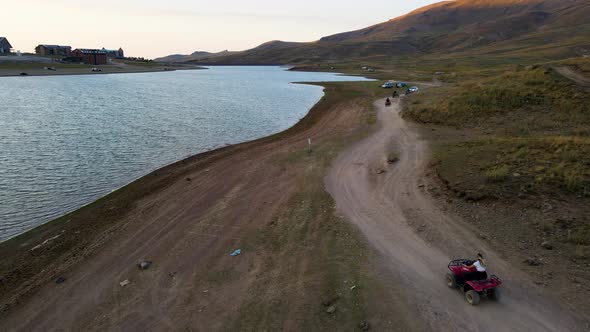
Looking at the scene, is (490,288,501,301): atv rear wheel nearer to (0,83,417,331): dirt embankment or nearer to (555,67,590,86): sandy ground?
(0,83,417,331): dirt embankment

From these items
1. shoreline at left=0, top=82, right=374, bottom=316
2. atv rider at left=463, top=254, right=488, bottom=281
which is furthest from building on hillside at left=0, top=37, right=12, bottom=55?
atv rider at left=463, top=254, right=488, bottom=281

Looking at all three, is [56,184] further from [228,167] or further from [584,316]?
[584,316]

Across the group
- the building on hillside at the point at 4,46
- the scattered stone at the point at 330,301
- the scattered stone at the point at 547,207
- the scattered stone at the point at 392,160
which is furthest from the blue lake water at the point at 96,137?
the building on hillside at the point at 4,46

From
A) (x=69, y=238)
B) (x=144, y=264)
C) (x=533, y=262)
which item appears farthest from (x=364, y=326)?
(x=69, y=238)

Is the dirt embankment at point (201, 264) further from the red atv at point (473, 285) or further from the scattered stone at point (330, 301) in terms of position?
the red atv at point (473, 285)

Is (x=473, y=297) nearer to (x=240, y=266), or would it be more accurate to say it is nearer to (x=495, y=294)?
(x=495, y=294)

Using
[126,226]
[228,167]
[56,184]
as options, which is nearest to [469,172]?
[228,167]

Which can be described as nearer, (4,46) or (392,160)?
(392,160)
